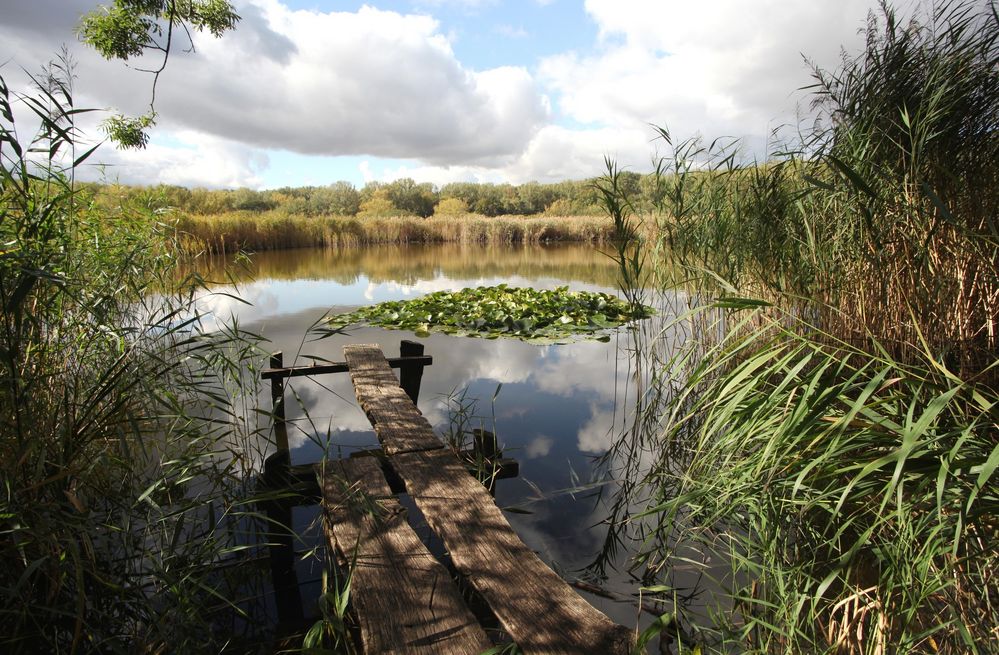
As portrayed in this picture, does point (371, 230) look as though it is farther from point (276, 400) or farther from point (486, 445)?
point (486, 445)

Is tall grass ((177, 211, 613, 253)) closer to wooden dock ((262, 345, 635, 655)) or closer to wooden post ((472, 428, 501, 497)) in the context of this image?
wooden post ((472, 428, 501, 497))

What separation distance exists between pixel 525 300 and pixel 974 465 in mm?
6399

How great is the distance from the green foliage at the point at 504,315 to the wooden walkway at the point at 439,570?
13.7 ft

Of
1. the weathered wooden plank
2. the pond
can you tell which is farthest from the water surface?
the weathered wooden plank

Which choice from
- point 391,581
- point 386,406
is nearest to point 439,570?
point 391,581

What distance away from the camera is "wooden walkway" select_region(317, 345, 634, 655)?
4.81 ft

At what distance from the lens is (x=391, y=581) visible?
174 centimetres

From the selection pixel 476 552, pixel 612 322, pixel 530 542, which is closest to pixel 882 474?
pixel 476 552

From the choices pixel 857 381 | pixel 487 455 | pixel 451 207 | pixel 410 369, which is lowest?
pixel 487 455

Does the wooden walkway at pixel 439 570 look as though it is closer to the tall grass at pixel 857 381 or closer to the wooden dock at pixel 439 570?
the wooden dock at pixel 439 570

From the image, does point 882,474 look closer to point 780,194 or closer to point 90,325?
point 780,194

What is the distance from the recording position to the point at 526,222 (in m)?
22.3

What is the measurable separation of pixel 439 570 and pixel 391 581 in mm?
152

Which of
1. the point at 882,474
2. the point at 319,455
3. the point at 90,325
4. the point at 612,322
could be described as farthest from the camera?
the point at 612,322
